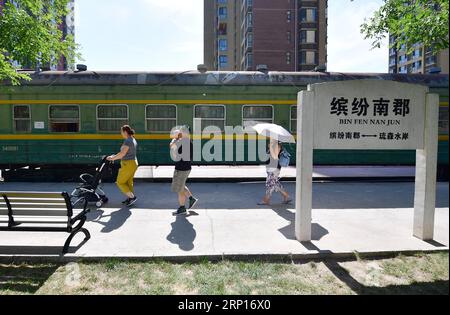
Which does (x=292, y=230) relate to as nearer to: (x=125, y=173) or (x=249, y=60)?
(x=125, y=173)

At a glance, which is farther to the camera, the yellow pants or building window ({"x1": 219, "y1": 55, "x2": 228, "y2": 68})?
building window ({"x1": 219, "y1": 55, "x2": 228, "y2": 68})

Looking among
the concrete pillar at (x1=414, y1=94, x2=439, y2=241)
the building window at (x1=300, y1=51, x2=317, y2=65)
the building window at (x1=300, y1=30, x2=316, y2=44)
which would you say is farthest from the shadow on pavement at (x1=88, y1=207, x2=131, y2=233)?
the building window at (x1=300, y1=30, x2=316, y2=44)

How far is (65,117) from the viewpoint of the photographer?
10320mm

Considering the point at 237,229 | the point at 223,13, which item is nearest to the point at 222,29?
the point at 223,13

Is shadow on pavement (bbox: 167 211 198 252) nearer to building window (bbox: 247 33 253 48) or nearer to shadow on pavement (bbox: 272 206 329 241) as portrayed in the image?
shadow on pavement (bbox: 272 206 329 241)

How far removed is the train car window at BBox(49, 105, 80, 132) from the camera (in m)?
10.3

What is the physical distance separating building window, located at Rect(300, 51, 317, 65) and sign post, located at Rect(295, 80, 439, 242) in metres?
45.4

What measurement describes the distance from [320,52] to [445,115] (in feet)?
131

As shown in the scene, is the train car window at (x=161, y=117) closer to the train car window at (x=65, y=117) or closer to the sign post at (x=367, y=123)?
the train car window at (x=65, y=117)

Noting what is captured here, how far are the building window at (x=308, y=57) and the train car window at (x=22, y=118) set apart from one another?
4368 centimetres

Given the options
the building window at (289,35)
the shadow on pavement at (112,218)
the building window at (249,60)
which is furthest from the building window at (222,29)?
the shadow on pavement at (112,218)

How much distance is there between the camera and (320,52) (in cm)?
4762
